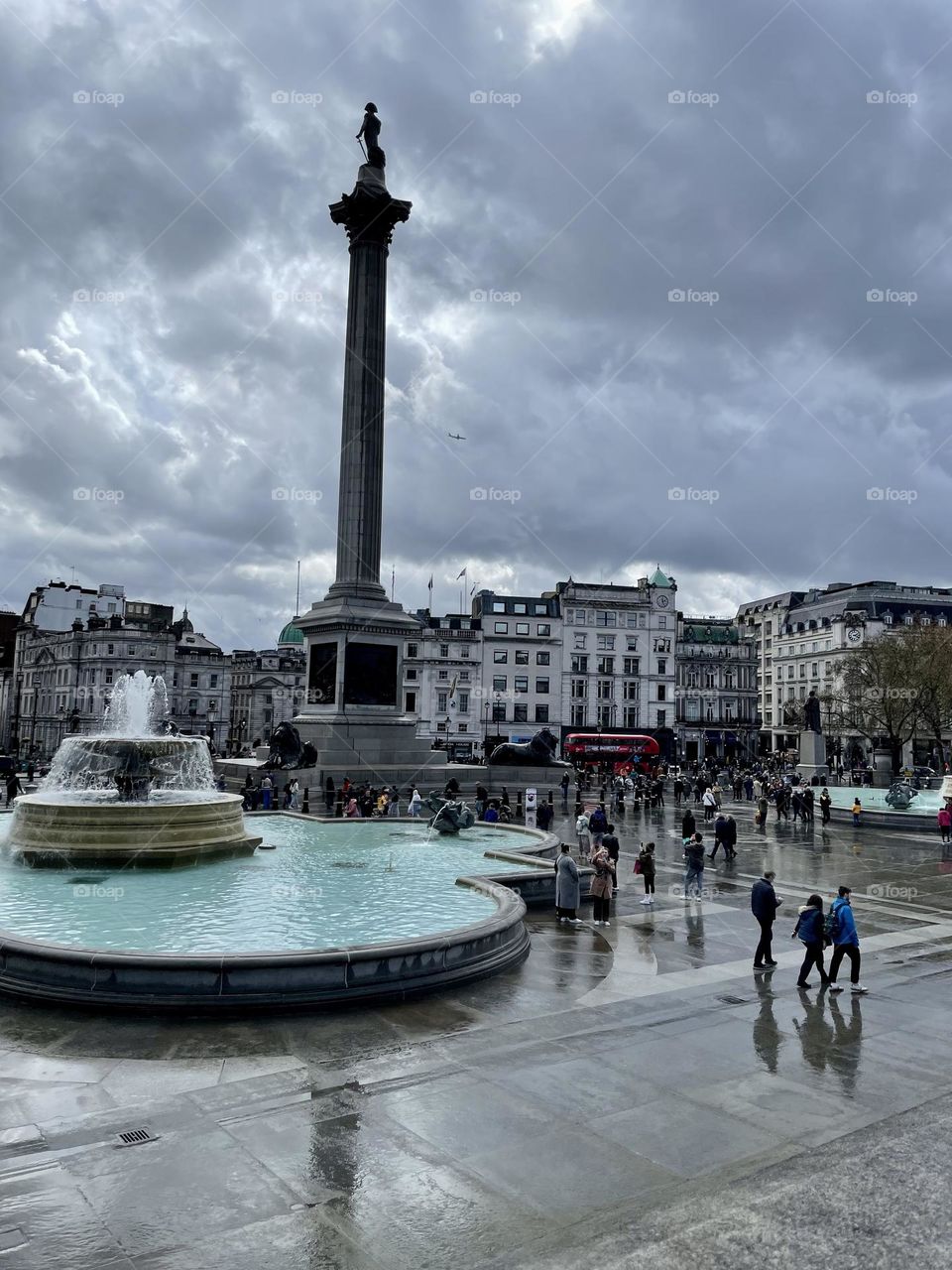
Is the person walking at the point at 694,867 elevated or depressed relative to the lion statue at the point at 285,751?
depressed

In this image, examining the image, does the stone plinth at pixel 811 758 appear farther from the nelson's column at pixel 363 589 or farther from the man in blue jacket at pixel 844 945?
the man in blue jacket at pixel 844 945

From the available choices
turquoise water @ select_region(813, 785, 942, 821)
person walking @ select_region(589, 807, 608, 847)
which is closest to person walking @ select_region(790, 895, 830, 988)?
person walking @ select_region(589, 807, 608, 847)

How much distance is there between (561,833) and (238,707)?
110516 millimetres

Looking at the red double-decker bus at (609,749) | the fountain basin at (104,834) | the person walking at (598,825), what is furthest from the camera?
the red double-decker bus at (609,749)

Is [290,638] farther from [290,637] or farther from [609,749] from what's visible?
[609,749]

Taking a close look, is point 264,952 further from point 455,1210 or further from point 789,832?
point 789,832

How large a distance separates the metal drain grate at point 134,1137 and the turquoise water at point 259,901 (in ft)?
13.0

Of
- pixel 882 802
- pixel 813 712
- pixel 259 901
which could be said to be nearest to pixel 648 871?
pixel 259 901

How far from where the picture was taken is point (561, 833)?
98.7 feet

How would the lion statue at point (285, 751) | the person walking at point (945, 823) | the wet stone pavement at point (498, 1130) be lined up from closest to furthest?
the wet stone pavement at point (498, 1130), the person walking at point (945, 823), the lion statue at point (285, 751)

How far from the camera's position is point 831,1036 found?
33.1 feet

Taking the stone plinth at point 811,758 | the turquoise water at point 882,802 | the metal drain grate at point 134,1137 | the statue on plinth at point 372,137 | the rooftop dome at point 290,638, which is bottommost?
the metal drain grate at point 134,1137

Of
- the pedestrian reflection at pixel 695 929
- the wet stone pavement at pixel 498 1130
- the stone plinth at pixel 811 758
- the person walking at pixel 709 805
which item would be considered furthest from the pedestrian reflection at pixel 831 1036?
the stone plinth at pixel 811 758

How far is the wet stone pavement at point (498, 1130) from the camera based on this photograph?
575 cm
